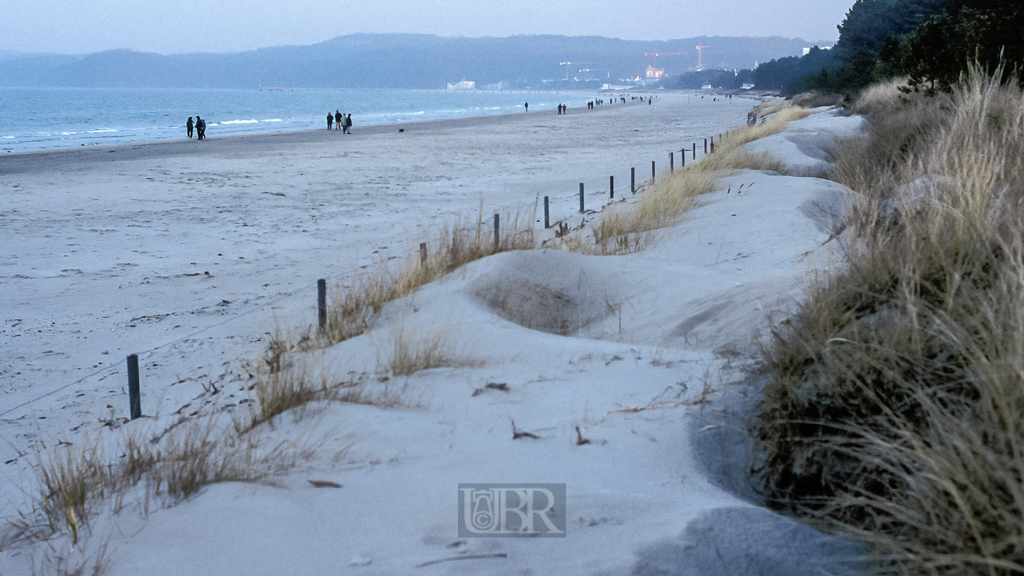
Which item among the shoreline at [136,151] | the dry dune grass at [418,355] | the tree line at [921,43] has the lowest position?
the dry dune grass at [418,355]

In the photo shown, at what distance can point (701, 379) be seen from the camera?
430 centimetres

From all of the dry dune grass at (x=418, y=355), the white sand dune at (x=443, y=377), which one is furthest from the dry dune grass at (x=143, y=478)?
the dry dune grass at (x=418, y=355)

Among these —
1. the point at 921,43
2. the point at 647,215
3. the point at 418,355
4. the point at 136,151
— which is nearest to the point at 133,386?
the point at 418,355

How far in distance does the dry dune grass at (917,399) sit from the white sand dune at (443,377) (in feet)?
0.84

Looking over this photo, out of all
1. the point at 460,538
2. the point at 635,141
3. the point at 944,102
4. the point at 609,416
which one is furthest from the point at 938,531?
the point at 635,141

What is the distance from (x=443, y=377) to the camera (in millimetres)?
4961

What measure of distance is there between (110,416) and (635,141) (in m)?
33.0

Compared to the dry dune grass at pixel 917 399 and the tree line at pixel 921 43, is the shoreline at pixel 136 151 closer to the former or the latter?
the tree line at pixel 921 43

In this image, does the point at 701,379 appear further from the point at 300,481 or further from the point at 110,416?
the point at 110,416

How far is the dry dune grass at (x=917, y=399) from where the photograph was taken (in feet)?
7.22

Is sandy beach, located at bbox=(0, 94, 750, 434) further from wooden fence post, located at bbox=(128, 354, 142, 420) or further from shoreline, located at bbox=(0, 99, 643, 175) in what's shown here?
wooden fence post, located at bbox=(128, 354, 142, 420)

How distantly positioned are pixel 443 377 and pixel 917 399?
2842mm

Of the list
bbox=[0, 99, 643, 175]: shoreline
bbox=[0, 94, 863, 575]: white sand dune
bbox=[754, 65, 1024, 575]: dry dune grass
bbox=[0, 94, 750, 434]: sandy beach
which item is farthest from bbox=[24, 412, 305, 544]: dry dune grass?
bbox=[0, 99, 643, 175]: shoreline

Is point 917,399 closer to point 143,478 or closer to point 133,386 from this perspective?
point 143,478
